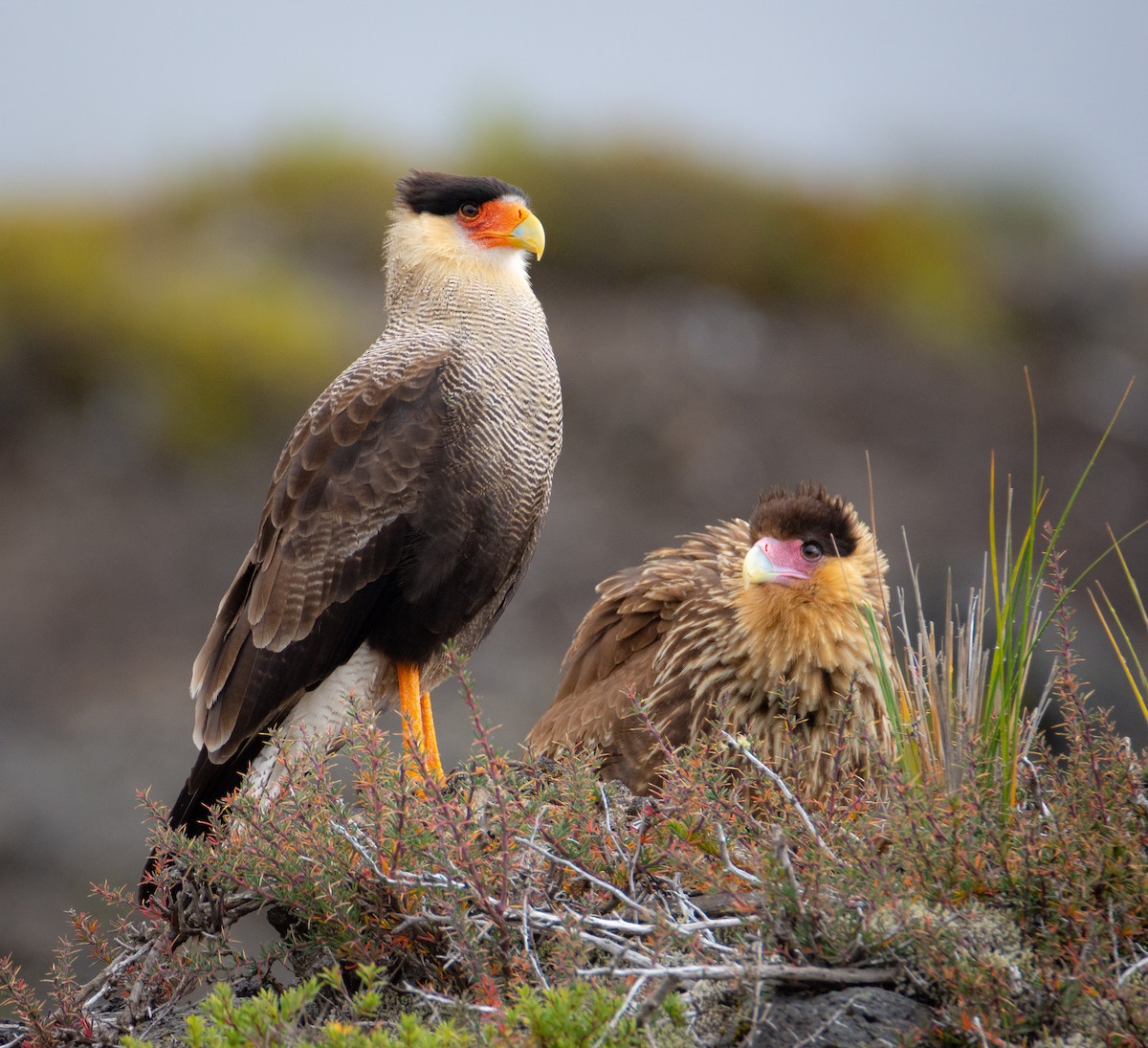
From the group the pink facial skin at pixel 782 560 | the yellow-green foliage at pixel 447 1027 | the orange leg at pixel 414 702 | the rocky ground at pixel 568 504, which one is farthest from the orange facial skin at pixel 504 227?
the rocky ground at pixel 568 504

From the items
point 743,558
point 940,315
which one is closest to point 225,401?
point 940,315

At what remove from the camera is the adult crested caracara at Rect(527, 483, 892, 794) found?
4.12m

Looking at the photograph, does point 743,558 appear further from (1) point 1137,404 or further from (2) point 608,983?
(1) point 1137,404

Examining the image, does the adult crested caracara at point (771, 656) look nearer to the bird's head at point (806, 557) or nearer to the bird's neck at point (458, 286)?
the bird's head at point (806, 557)

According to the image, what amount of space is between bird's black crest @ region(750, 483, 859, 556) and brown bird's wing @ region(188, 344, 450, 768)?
3.48 feet

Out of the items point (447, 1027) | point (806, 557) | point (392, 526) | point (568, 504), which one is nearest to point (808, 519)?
point (806, 557)

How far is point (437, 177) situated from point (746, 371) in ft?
32.4

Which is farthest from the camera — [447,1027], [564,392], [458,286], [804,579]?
[564,392]

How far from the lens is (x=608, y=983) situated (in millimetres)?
2717

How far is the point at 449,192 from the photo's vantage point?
15.5 ft

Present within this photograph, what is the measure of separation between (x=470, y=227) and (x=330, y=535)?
1.24 metres

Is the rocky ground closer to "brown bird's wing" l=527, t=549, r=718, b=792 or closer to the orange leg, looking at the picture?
"brown bird's wing" l=527, t=549, r=718, b=792

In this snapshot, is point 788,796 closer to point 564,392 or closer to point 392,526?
point 392,526

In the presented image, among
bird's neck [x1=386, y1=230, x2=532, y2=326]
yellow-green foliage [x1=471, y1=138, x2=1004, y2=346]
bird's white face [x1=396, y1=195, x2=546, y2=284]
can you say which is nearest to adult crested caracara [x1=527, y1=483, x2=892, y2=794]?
bird's neck [x1=386, y1=230, x2=532, y2=326]
